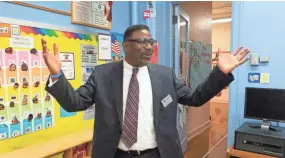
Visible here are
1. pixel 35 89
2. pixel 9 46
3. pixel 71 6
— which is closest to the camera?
pixel 9 46

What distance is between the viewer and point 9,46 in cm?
169

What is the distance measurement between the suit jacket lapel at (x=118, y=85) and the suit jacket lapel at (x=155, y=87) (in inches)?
6.7

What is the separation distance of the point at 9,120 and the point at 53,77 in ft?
2.93

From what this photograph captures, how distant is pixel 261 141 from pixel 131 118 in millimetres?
1519

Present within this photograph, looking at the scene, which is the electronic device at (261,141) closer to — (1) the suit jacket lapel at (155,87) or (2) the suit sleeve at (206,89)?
(2) the suit sleeve at (206,89)

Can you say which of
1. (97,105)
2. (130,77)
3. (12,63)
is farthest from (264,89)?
(12,63)

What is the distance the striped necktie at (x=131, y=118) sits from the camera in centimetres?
124

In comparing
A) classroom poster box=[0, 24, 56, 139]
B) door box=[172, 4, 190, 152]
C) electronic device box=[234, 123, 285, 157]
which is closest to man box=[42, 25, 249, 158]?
classroom poster box=[0, 24, 56, 139]

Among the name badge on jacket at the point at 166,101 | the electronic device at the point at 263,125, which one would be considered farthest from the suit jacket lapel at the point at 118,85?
the electronic device at the point at 263,125

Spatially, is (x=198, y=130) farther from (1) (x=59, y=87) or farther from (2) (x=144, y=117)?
(1) (x=59, y=87)

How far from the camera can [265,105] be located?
7.88ft

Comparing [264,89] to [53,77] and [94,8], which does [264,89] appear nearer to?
[94,8]

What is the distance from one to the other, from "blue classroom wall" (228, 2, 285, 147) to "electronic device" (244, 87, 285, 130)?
182 millimetres

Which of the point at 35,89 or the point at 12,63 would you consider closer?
the point at 12,63
